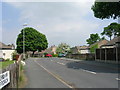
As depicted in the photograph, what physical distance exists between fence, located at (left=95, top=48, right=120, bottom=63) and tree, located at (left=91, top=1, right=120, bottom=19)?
237 inches

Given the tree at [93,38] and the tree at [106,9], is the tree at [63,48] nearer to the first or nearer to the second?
the tree at [93,38]

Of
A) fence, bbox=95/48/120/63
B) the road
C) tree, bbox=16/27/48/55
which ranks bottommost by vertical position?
the road

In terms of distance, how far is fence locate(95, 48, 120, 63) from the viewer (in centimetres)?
2439

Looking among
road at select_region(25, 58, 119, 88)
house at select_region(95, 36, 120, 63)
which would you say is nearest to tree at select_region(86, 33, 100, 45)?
house at select_region(95, 36, 120, 63)

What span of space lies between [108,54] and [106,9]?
9.58m

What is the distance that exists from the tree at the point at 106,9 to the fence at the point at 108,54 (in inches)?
237

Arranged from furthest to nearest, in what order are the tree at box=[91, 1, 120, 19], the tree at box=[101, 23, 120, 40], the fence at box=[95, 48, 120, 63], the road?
the tree at box=[101, 23, 120, 40] → the fence at box=[95, 48, 120, 63] → the tree at box=[91, 1, 120, 19] → the road

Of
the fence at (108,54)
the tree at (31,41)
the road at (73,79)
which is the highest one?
the tree at (31,41)

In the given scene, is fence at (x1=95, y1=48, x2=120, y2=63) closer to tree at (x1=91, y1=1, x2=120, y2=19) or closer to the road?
tree at (x1=91, y1=1, x2=120, y2=19)

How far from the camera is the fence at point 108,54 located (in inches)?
960

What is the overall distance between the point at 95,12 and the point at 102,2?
105 inches

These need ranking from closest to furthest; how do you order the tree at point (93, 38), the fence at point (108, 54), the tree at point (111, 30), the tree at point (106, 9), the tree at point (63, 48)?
the tree at point (106, 9)
the fence at point (108, 54)
the tree at point (111, 30)
the tree at point (93, 38)
the tree at point (63, 48)

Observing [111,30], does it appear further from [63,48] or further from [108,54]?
[108,54]

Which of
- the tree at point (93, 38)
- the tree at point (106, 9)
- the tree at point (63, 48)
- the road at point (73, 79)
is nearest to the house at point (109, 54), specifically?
the tree at point (106, 9)
